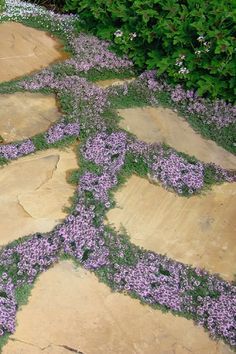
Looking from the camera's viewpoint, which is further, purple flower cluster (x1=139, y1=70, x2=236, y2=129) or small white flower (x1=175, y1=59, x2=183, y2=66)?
small white flower (x1=175, y1=59, x2=183, y2=66)

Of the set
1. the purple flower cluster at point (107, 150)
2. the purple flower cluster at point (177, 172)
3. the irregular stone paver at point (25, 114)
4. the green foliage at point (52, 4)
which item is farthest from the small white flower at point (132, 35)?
the green foliage at point (52, 4)

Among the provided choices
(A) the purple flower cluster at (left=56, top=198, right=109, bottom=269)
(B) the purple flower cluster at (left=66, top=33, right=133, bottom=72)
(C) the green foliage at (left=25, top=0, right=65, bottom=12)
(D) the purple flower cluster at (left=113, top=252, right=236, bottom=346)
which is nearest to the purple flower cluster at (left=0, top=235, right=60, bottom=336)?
(A) the purple flower cluster at (left=56, top=198, right=109, bottom=269)

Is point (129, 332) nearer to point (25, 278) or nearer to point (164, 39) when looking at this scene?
point (25, 278)

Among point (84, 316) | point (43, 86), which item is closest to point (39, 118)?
point (43, 86)

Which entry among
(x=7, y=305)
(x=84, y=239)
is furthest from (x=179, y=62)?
(x=7, y=305)

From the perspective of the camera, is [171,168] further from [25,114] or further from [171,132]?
[25,114]

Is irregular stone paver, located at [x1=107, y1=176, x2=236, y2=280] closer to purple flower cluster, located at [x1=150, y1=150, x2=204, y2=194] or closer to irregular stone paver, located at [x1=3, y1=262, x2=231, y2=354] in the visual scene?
purple flower cluster, located at [x1=150, y1=150, x2=204, y2=194]
